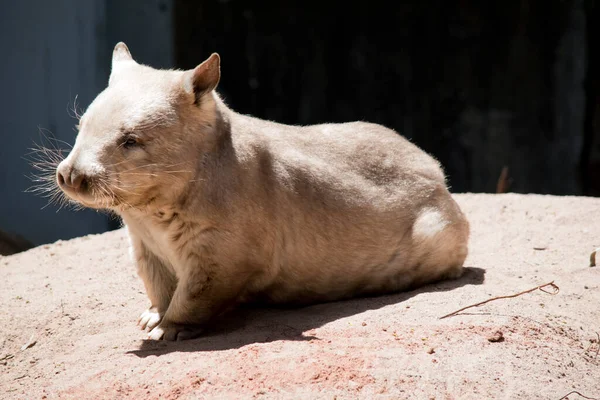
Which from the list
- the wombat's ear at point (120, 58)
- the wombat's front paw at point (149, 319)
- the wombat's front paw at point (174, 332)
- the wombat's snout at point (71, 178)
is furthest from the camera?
the wombat's ear at point (120, 58)

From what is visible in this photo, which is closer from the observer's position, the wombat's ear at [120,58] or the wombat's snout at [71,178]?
the wombat's snout at [71,178]

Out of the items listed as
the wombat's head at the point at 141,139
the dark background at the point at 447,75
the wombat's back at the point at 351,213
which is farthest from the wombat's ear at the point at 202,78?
the dark background at the point at 447,75


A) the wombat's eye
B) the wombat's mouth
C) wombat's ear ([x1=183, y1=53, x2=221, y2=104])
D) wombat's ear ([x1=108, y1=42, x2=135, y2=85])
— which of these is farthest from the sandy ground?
wombat's ear ([x1=108, y1=42, x2=135, y2=85])

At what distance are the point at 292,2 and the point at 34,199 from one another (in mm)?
5811

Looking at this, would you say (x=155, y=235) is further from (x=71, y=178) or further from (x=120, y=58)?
(x=120, y=58)

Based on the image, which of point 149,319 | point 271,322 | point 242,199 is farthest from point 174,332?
point 242,199

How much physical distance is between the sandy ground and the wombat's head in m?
0.87

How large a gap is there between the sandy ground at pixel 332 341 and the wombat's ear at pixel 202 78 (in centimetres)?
137

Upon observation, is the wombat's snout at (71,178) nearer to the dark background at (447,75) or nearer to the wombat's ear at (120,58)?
the wombat's ear at (120,58)

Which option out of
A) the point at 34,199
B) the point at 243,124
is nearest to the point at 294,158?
the point at 243,124

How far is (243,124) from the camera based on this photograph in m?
5.18

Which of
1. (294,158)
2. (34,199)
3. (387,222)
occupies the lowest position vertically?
(34,199)

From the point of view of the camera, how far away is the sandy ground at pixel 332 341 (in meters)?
3.75

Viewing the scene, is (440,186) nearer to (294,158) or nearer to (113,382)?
(294,158)
